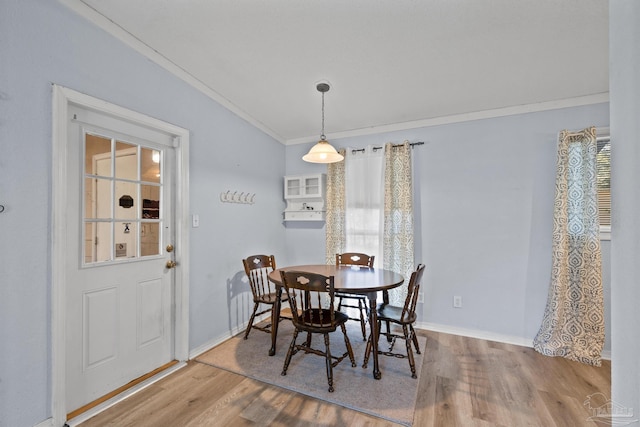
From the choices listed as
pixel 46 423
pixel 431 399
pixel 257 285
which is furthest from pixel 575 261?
pixel 46 423

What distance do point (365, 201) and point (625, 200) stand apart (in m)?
2.86

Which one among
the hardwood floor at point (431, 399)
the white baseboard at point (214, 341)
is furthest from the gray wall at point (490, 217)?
the white baseboard at point (214, 341)

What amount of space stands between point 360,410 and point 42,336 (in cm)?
199

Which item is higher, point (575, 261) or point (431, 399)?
point (575, 261)

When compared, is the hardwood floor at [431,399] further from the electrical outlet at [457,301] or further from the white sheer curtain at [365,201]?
the white sheer curtain at [365,201]

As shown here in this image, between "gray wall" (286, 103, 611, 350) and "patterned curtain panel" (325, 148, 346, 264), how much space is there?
37.2 inches

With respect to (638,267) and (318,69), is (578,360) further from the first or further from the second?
(318,69)

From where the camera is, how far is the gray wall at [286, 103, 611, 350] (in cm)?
286

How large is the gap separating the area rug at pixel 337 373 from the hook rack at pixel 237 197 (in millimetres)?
1492

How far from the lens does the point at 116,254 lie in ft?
6.76

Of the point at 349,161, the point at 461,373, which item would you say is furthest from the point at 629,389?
the point at 349,161

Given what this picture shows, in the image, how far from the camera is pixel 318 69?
2371mm

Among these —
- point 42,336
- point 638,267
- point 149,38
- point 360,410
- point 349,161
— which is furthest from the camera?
point 349,161

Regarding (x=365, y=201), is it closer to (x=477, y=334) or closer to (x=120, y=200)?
(x=477, y=334)
